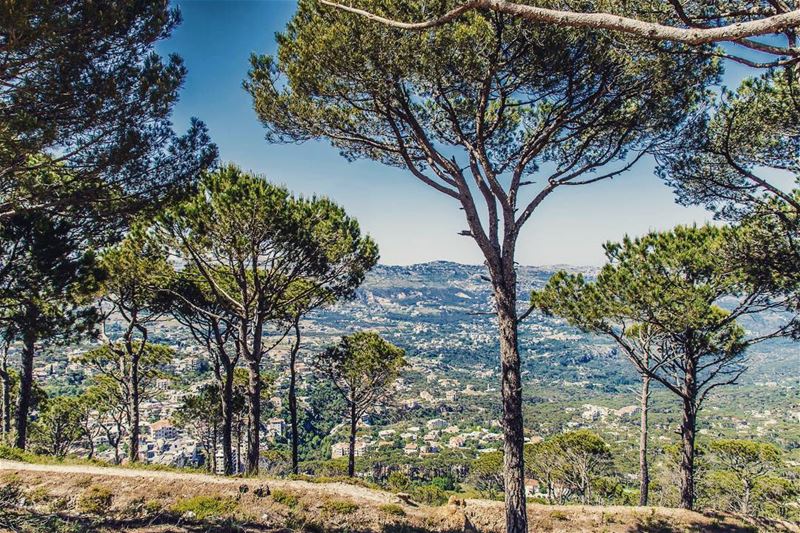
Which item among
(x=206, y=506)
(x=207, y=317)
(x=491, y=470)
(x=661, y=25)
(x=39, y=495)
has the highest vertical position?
(x=661, y=25)

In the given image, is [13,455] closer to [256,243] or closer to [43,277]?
[43,277]

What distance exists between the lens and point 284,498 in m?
7.84

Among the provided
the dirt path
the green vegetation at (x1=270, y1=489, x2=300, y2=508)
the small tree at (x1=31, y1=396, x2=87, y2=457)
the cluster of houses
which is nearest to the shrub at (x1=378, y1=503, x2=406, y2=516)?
the dirt path

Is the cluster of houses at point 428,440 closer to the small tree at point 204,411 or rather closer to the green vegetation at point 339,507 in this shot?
the small tree at point 204,411

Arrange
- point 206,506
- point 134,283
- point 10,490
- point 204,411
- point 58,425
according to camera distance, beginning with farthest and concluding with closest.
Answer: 1. point 58,425
2. point 204,411
3. point 134,283
4. point 206,506
5. point 10,490

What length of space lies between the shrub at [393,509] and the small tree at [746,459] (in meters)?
18.2

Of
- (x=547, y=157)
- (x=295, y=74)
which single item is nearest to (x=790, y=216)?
(x=547, y=157)

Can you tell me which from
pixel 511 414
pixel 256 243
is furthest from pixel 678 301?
pixel 256 243

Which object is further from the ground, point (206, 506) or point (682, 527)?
point (206, 506)

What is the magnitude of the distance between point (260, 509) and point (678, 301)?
880 cm

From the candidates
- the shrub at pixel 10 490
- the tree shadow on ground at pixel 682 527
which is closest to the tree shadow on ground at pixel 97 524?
the shrub at pixel 10 490

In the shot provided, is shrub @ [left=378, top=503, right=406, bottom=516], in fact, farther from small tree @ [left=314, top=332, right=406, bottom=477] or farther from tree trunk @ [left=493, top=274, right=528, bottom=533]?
small tree @ [left=314, top=332, right=406, bottom=477]

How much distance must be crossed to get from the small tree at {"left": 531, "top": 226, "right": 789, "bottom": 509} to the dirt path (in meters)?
5.43

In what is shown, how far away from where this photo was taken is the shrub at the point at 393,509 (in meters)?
7.88
